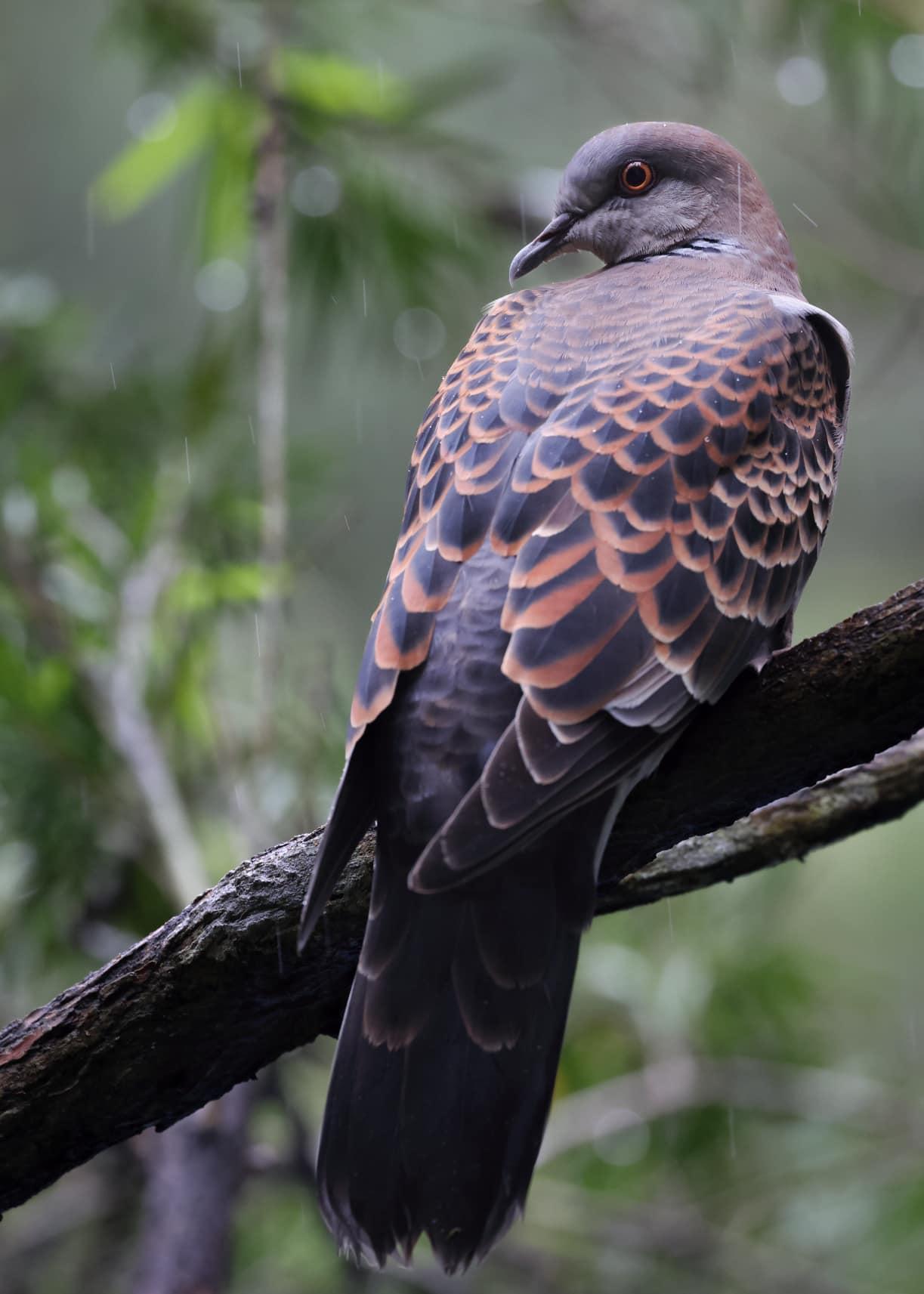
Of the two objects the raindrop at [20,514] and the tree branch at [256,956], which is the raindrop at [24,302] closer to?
the raindrop at [20,514]

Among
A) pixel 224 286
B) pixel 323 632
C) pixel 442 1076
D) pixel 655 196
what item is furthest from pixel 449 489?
pixel 224 286

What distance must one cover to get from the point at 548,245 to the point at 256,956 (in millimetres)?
1609

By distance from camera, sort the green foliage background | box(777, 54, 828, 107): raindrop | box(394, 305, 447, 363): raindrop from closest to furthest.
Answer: the green foliage background
box(394, 305, 447, 363): raindrop
box(777, 54, 828, 107): raindrop

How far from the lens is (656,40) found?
4.79 meters

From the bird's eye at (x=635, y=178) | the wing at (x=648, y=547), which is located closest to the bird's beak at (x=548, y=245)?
the bird's eye at (x=635, y=178)

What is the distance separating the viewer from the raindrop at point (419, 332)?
188 inches

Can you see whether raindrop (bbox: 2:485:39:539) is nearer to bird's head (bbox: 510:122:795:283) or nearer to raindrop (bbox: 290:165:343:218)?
raindrop (bbox: 290:165:343:218)

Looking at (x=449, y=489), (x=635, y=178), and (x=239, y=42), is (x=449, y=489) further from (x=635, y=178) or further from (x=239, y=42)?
(x=239, y=42)

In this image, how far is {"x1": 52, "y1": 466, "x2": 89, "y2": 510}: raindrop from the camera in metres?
4.41

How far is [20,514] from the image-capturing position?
420cm

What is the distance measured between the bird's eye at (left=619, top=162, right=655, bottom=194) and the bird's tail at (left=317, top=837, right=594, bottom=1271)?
5.24ft

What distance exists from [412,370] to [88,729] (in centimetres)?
191

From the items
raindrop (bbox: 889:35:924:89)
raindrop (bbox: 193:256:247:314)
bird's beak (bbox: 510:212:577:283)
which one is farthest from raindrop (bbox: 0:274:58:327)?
raindrop (bbox: 889:35:924:89)

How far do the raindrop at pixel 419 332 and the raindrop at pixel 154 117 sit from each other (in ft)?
3.18
